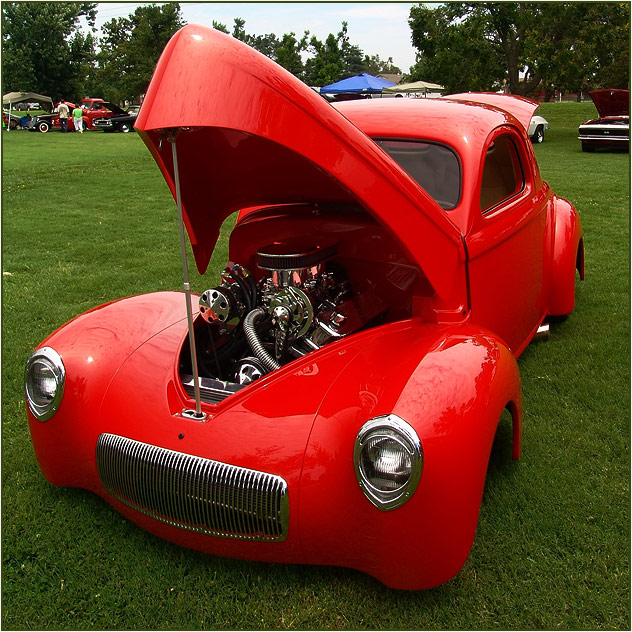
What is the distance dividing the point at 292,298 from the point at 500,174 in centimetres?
172

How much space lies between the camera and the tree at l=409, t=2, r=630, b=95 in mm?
19422

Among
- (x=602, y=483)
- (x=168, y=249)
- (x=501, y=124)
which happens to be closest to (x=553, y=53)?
(x=168, y=249)

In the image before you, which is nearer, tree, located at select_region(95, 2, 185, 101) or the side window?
the side window

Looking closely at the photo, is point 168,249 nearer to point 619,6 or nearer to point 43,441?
point 43,441

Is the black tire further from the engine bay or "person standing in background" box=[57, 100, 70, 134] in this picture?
"person standing in background" box=[57, 100, 70, 134]

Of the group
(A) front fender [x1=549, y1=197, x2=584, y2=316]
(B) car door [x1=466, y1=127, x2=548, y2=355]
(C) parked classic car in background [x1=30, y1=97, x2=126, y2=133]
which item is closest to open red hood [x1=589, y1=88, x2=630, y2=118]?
(A) front fender [x1=549, y1=197, x2=584, y2=316]

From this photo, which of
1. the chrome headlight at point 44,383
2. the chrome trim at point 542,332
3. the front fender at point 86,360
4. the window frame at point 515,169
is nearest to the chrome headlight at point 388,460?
the front fender at point 86,360

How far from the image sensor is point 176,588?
2.30 metres

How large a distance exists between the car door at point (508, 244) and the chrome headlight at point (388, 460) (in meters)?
1.09

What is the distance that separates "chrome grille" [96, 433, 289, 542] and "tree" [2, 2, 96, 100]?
46669 mm

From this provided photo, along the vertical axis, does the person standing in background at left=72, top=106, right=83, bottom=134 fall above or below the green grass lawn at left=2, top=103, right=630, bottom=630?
above

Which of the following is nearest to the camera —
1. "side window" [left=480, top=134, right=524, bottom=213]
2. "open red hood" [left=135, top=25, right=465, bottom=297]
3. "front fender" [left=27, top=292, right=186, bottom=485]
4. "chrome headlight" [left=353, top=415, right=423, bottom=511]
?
"open red hood" [left=135, top=25, right=465, bottom=297]

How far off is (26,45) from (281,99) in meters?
50.9

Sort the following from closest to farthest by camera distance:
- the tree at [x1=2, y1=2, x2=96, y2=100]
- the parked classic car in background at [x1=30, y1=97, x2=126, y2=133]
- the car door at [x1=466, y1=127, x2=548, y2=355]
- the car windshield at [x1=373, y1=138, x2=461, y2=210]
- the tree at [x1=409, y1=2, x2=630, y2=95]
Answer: the car door at [x1=466, y1=127, x2=548, y2=355] < the car windshield at [x1=373, y1=138, x2=461, y2=210] < the tree at [x1=409, y1=2, x2=630, y2=95] < the parked classic car in background at [x1=30, y1=97, x2=126, y2=133] < the tree at [x1=2, y1=2, x2=96, y2=100]
